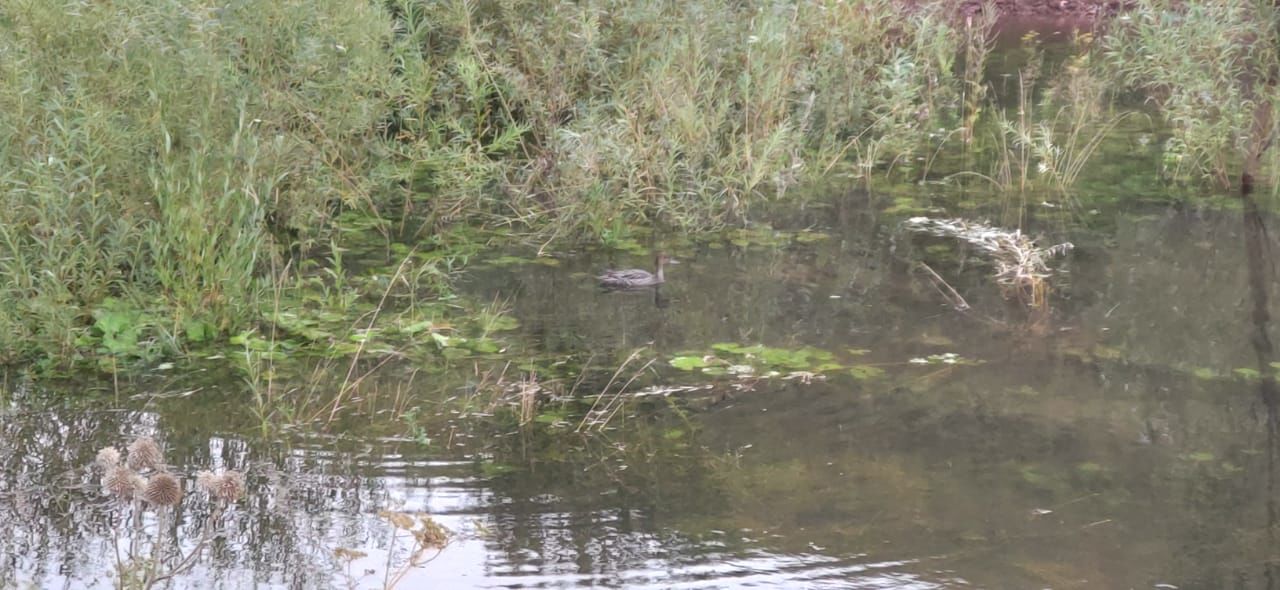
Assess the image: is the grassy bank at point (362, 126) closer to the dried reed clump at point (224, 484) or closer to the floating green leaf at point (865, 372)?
the floating green leaf at point (865, 372)

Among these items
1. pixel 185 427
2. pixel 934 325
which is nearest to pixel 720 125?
pixel 934 325

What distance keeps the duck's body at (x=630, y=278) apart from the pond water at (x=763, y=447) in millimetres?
119

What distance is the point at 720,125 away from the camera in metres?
9.48

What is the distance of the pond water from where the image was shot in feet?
15.2

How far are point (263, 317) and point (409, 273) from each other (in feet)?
3.46

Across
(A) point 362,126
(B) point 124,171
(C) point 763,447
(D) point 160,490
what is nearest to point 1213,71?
(C) point 763,447

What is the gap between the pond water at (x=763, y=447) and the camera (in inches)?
183

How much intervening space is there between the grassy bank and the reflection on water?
79 cm

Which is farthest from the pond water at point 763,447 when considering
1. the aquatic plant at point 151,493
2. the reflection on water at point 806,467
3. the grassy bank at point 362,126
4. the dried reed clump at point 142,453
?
the grassy bank at point 362,126

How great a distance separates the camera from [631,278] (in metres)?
7.61

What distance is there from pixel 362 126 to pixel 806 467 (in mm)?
3898

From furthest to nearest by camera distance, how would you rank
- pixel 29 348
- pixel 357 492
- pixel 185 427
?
1. pixel 29 348
2. pixel 185 427
3. pixel 357 492

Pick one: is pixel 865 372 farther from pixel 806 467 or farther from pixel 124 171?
pixel 124 171

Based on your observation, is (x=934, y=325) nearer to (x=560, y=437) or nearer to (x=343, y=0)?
(x=560, y=437)
